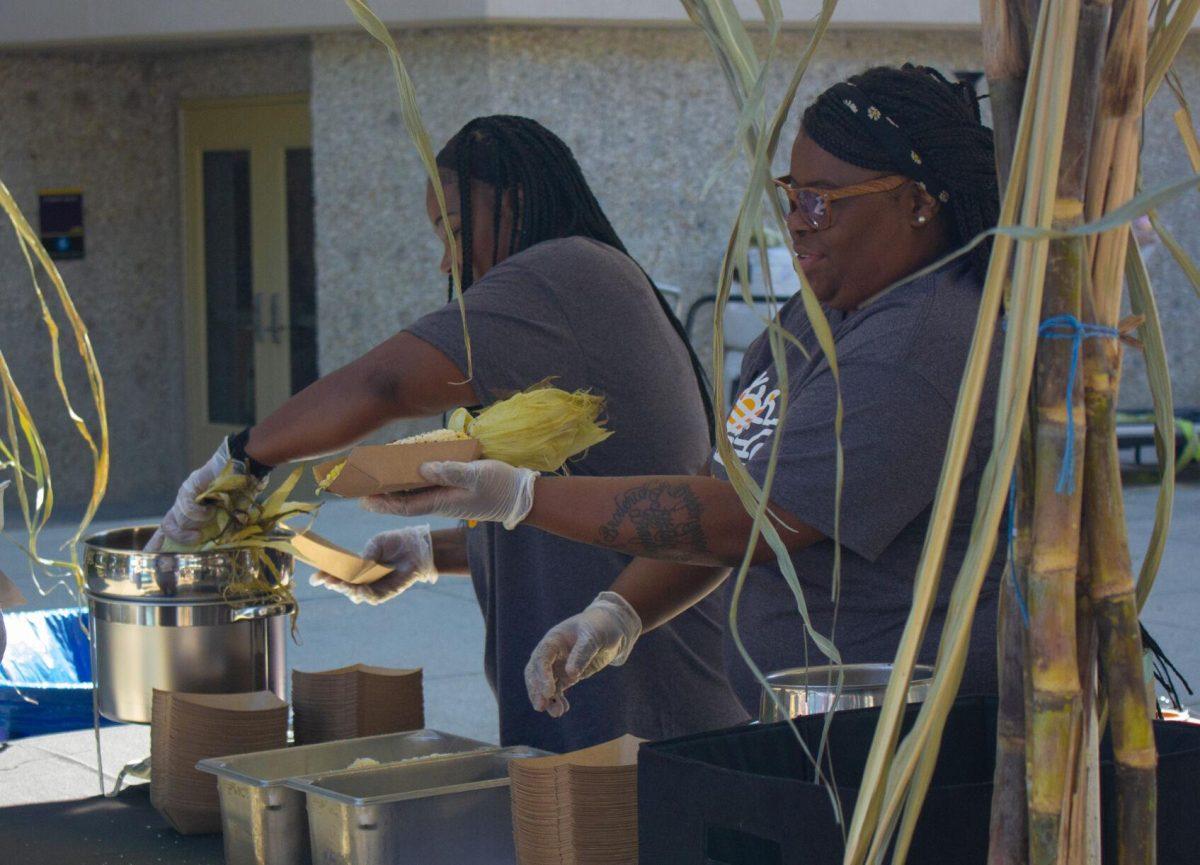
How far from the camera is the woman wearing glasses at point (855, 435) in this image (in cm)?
183

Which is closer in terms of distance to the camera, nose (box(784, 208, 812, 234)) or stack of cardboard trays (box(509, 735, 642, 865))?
stack of cardboard trays (box(509, 735, 642, 865))

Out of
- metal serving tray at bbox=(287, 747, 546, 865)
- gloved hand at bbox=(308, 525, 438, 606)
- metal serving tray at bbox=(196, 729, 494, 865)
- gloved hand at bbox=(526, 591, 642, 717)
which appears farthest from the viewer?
gloved hand at bbox=(308, 525, 438, 606)

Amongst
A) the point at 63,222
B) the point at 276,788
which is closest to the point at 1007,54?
the point at 276,788

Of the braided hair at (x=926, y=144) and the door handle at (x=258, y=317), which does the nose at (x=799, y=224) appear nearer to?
the braided hair at (x=926, y=144)

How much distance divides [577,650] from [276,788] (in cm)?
47

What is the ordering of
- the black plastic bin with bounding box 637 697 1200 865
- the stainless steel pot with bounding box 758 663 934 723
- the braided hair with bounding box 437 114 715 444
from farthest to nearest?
the braided hair with bounding box 437 114 715 444 < the stainless steel pot with bounding box 758 663 934 723 < the black plastic bin with bounding box 637 697 1200 865

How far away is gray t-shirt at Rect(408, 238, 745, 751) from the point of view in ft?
8.30

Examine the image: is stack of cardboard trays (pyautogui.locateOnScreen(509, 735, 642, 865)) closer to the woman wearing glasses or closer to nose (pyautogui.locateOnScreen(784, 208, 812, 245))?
the woman wearing glasses

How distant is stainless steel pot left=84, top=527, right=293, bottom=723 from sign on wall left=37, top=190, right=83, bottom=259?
7735 millimetres

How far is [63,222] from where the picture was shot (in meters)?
9.68

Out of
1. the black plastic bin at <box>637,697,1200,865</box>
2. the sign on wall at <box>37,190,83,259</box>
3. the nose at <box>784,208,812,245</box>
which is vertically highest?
the sign on wall at <box>37,190,83,259</box>

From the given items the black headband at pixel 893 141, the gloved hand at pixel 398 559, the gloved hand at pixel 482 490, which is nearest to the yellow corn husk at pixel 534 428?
the gloved hand at pixel 482 490

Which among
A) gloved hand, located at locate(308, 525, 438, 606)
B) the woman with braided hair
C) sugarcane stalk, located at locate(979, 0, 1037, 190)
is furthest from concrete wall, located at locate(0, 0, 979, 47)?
sugarcane stalk, located at locate(979, 0, 1037, 190)

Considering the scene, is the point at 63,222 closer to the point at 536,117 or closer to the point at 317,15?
the point at 317,15
